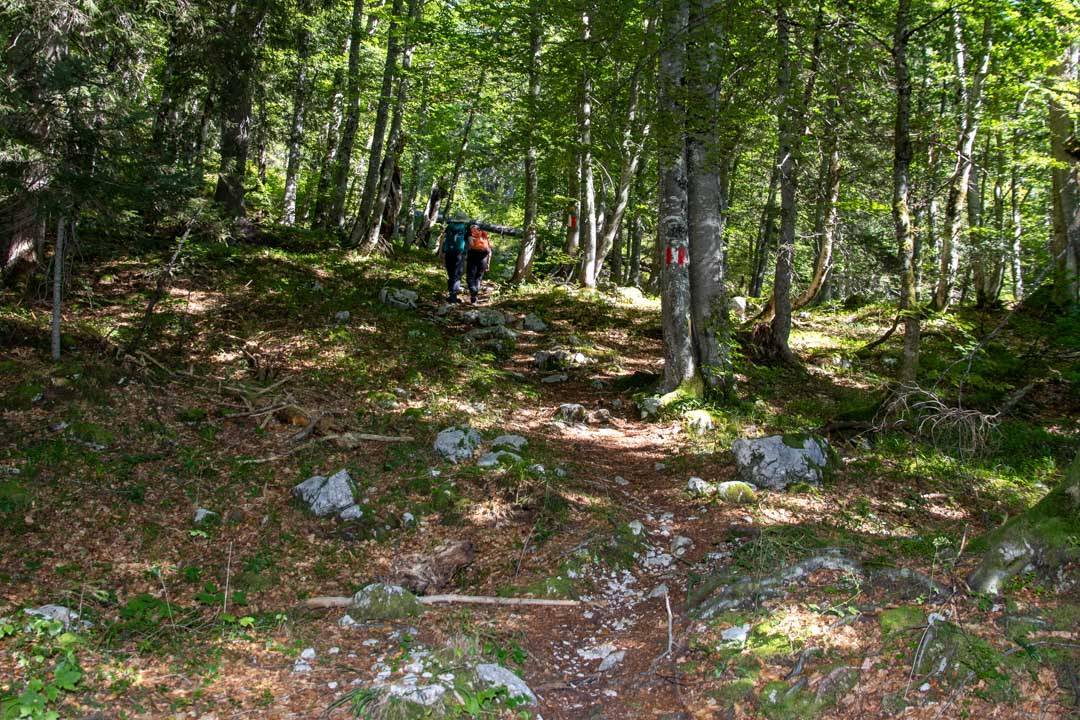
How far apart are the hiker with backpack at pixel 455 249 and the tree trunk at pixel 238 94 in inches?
178

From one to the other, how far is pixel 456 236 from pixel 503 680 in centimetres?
1137

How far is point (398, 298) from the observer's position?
13648 millimetres

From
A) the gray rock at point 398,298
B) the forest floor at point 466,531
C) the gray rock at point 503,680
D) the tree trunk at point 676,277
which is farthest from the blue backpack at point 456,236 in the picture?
the gray rock at point 503,680

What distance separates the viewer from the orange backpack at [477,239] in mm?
14383

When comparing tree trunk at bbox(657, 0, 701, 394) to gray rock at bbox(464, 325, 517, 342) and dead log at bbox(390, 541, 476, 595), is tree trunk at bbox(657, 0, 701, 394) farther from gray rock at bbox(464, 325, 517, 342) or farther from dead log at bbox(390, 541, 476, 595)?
dead log at bbox(390, 541, 476, 595)

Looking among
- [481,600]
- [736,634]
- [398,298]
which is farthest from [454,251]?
[736,634]

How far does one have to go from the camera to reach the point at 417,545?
5.93 m

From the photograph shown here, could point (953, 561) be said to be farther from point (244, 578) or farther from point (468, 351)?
point (468, 351)

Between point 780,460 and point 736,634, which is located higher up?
point 780,460

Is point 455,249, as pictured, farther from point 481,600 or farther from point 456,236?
point 481,600

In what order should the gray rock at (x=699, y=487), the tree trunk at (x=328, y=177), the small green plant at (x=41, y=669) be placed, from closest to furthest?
the small green plant at (x=41, y=669)
the gray rock at (x=699, y=487)
the tree trunk at (x=328, y=177)

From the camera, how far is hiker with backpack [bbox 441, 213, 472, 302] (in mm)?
14133

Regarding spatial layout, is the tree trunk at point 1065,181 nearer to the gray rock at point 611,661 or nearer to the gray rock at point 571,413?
the gray rock at point 571,413

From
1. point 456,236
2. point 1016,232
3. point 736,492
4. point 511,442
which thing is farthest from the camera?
point 1016,232
